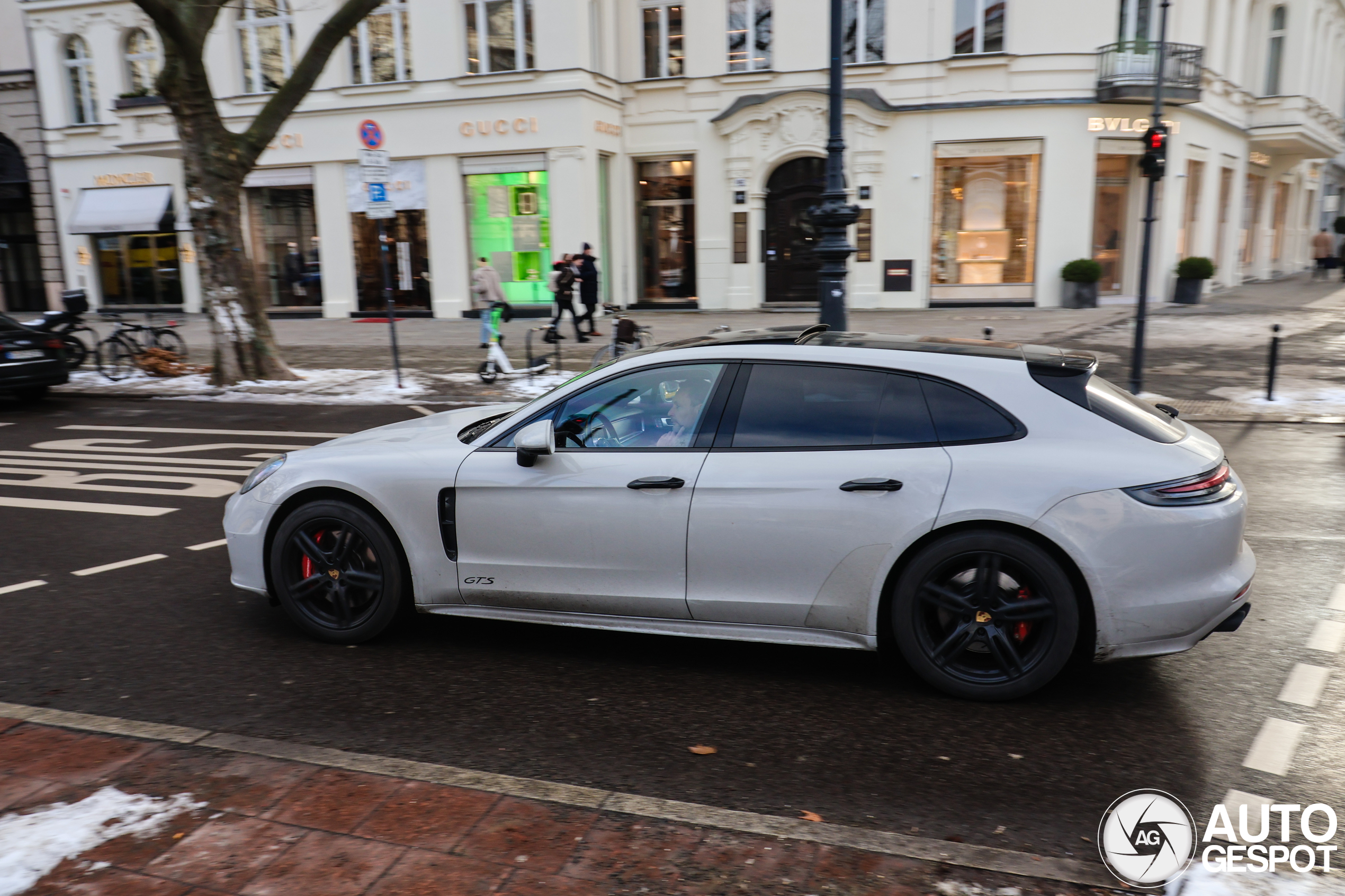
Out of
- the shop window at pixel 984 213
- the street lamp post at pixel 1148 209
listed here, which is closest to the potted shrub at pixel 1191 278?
the shop window at pixel 984 213

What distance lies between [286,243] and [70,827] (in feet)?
90.3

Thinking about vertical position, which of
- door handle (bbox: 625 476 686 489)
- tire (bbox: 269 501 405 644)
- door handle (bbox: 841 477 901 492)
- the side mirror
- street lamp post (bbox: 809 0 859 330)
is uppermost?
street lamp post (bbox: 809 0 859 330)

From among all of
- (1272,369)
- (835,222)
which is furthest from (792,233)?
(1272,369)

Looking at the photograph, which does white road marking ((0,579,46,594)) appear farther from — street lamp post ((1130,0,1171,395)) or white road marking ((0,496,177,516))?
street lamp post ((1130,0,1171,395))

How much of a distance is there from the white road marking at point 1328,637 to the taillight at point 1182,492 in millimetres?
1314

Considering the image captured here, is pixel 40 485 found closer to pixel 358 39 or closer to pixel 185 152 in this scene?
pixel 185 152

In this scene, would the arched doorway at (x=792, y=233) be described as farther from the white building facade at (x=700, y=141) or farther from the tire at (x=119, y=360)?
the tire at (x=119, y=360)

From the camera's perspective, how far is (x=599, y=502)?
436 centimetres

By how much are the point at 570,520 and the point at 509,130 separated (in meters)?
22.6

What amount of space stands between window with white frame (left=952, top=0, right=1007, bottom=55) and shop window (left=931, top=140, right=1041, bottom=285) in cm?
223

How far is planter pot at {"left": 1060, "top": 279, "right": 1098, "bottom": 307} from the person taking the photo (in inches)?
950

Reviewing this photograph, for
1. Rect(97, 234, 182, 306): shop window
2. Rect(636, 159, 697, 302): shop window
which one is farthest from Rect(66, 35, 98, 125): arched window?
Rect(636, 159, 697, 302): shop window

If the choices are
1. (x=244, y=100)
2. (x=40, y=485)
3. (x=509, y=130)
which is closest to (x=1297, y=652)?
(x=40, y=485)

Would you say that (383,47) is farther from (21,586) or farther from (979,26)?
(21,586)
